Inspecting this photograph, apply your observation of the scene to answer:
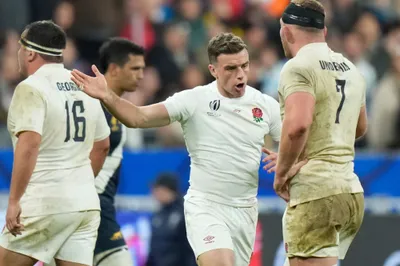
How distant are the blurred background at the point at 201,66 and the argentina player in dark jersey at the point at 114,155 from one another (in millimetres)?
3164

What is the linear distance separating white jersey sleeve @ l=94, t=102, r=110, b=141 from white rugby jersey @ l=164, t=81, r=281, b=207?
2.28 ft

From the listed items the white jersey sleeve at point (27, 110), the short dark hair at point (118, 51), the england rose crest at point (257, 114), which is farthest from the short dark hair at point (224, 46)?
the white jersey sleeve at point (27, 110)

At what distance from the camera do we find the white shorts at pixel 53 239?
8.79 metres

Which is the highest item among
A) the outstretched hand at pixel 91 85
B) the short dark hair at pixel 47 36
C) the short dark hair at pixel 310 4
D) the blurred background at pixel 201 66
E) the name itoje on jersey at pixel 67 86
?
the short dark hair at pixel 310 4

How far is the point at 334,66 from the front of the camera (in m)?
8.19

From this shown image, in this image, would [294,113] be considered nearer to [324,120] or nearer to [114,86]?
[324,120]

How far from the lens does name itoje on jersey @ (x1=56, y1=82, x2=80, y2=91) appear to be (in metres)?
8.86

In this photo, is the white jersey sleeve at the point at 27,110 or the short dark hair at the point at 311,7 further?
the white jersey sleeve at the point at 27,110

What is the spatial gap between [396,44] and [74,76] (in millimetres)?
9409

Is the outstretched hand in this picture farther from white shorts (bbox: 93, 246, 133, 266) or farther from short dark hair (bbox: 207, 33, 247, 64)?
white shorts (bbox: 93, 246, 133, 266)

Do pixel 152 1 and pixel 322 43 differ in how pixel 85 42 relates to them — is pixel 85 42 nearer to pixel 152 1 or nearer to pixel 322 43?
pixel 152 1

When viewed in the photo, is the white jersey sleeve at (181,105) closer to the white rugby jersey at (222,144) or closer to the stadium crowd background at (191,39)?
the white rugby jersey at (222,144)

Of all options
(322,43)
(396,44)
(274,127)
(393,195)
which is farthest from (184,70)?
(322,43)

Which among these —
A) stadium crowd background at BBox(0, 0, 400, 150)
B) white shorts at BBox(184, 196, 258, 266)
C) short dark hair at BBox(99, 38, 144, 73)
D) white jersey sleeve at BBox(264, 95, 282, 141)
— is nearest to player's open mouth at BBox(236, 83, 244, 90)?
white jersey sleeve at BBox(264, 95, 282, 141)
